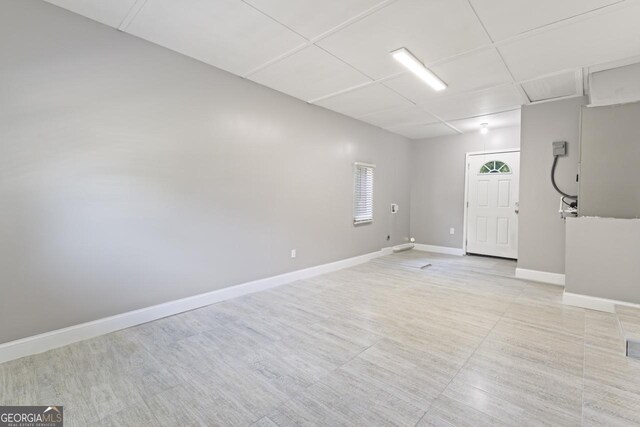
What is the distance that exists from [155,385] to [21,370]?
1.05 m

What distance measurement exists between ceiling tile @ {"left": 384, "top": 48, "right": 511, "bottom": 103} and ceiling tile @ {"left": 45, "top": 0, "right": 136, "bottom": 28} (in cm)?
283

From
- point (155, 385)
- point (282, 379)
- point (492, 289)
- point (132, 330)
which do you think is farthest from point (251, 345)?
point (492, 289)

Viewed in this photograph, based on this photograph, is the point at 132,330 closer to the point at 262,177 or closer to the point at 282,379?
the point at 282,379

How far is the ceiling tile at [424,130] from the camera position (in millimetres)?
5910

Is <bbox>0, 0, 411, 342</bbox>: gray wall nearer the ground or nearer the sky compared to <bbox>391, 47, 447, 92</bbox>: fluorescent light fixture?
nearer the ground

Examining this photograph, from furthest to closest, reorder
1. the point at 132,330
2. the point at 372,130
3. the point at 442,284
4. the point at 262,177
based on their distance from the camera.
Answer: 1. the point at 372,130
2. the point at 442,284
3. the point at 262,177
4. the point at 132,330

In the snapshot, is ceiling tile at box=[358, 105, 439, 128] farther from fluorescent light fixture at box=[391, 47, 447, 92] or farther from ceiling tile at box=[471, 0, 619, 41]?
ceiling tile at box=[471, 0, 619, 41]

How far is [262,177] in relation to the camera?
12.5ft

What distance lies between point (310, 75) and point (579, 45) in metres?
2.75

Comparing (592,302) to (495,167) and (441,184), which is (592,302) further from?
(441,184)

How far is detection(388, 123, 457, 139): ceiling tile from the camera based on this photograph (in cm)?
591

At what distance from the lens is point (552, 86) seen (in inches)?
147

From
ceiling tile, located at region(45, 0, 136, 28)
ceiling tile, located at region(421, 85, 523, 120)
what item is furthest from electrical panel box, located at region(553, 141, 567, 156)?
ceiling tile, located at region(45, 0, 136, 28)

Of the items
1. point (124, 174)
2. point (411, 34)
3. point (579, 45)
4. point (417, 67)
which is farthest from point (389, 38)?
point (124, 174)
